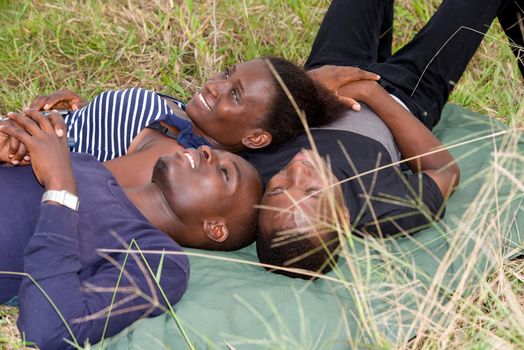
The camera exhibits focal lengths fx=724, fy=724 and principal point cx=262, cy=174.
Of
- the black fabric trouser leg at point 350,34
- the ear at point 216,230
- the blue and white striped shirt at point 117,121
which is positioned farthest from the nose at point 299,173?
the black fabric trouser leg at point 350,34

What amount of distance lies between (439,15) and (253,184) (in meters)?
1.44

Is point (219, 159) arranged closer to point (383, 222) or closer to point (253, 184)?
point (253, 184)

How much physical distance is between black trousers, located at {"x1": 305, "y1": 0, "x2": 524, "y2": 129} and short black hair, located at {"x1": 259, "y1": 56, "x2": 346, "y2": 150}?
41 cm

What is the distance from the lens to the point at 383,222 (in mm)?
2645

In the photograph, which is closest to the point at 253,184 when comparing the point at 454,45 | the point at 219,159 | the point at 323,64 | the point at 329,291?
the point at 219,159

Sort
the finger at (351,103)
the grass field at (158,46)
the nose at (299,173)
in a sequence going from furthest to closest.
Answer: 1. the grass field at (158,46)
2. the finger at (351,103)
3. the nose at (299,173)

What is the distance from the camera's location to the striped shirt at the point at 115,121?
3053 mm

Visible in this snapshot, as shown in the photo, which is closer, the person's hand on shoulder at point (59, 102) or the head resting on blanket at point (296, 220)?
the head resting on blanket at point (296, 220)

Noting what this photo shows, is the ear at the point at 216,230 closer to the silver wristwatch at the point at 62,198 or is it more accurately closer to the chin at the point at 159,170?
the chin at the point at 159,170

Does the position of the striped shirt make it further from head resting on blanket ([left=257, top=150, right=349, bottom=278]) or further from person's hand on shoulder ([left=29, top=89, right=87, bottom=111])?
head resting on blanket ([left=257, top=150, right=349, bottom=278])

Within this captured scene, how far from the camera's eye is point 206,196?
8.23 feet

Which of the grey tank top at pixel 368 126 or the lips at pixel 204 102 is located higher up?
the lips at pixel 204 102

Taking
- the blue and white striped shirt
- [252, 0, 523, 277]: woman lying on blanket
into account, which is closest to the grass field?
[252, 0, 523, 277]: woman lying on blanket

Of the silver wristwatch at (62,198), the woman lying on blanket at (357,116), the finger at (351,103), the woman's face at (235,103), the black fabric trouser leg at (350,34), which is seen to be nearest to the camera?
the silver wristwatch at (62,198)
